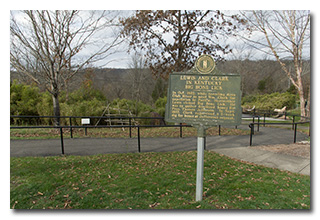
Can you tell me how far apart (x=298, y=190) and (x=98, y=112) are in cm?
1181

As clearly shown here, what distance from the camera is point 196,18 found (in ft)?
37.6

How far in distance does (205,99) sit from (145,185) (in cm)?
213

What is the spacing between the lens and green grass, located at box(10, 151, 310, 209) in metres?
3.39

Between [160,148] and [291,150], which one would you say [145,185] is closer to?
[160,148]

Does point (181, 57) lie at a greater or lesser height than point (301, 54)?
lesser

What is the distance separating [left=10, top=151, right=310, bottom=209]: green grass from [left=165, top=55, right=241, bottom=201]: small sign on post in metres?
0.68

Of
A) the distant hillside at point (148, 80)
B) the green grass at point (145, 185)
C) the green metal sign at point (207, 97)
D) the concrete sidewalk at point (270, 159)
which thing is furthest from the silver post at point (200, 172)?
the distant hillside at point (148, 80)

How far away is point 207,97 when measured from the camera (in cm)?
355

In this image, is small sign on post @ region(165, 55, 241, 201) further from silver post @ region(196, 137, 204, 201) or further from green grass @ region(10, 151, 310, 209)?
green grass @ region(10, 151, 310, 209)

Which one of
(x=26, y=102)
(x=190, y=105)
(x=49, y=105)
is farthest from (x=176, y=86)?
(x=26, y=102)

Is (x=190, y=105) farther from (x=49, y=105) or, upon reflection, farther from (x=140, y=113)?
(x=49, y=105)

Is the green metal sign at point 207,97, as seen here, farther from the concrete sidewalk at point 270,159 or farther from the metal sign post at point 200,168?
the concrete sidewalk at point 270,159

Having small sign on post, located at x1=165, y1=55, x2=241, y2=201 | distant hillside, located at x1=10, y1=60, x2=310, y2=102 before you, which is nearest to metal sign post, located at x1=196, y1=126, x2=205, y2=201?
small sign on post, located at x1=165, y1=55, x2=241, y2=201

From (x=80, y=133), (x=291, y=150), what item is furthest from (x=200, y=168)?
(x=80, y=133)
